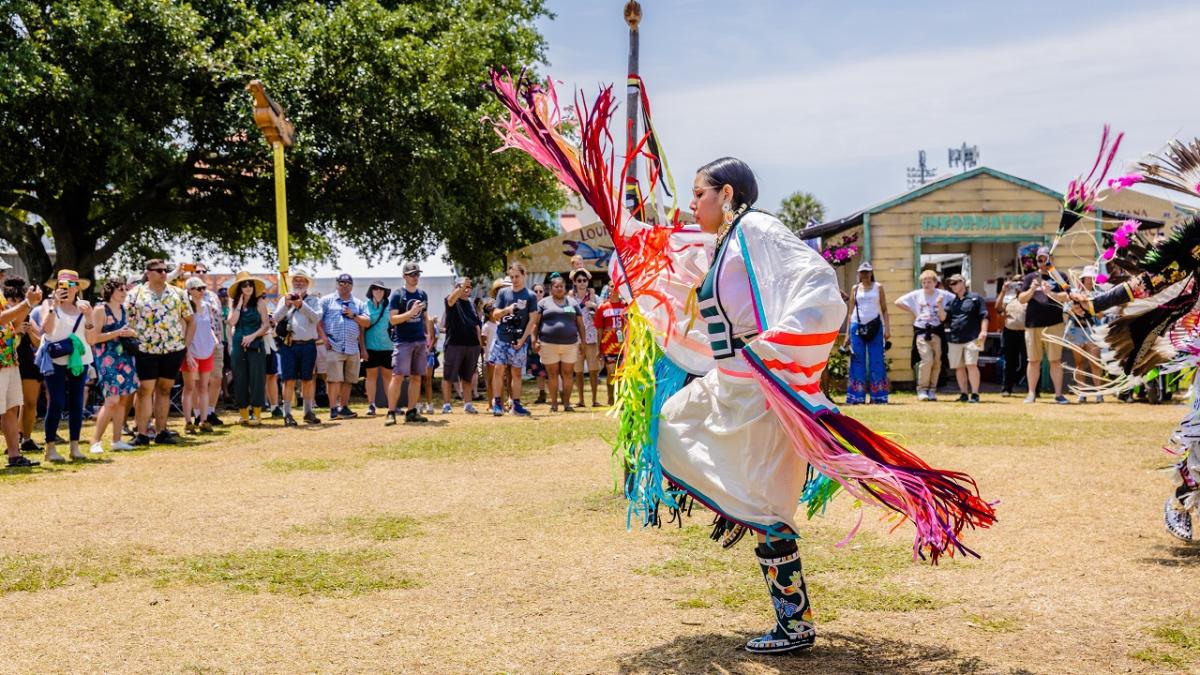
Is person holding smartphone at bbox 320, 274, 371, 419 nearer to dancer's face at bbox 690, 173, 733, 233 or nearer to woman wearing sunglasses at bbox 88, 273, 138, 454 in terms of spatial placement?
woman wearing sunglasses at bbox 88, 273, 138, 454

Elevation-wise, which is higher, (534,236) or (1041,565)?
(534,236)

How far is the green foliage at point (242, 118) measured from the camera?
15.0 metres

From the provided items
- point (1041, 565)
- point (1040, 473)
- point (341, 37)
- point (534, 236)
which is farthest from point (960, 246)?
point (1041, 565)

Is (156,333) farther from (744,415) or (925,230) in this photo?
(925,230)

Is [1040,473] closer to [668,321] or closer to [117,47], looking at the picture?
[668,321]

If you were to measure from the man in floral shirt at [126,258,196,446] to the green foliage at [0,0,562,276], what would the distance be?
18.6 ft

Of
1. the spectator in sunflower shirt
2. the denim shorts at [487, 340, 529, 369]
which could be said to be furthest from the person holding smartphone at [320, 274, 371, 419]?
the spectator in sunflower shirt

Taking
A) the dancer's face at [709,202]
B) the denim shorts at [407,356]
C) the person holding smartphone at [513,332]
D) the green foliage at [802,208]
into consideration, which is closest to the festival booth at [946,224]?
the person holding smartphone at [513,332]

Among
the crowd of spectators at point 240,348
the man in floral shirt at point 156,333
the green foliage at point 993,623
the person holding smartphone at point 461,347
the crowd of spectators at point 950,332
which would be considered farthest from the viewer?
the crowd of spectators at point 950,332

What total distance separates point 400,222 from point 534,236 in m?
5.41

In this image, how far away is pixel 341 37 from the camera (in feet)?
54.0

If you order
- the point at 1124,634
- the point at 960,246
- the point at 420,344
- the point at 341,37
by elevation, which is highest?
the point at 341,37

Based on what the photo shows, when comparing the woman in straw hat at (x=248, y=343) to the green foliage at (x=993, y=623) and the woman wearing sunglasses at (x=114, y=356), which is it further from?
the green foliage at (x=993, y=623)

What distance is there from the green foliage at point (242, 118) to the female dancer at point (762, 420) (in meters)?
12.6
